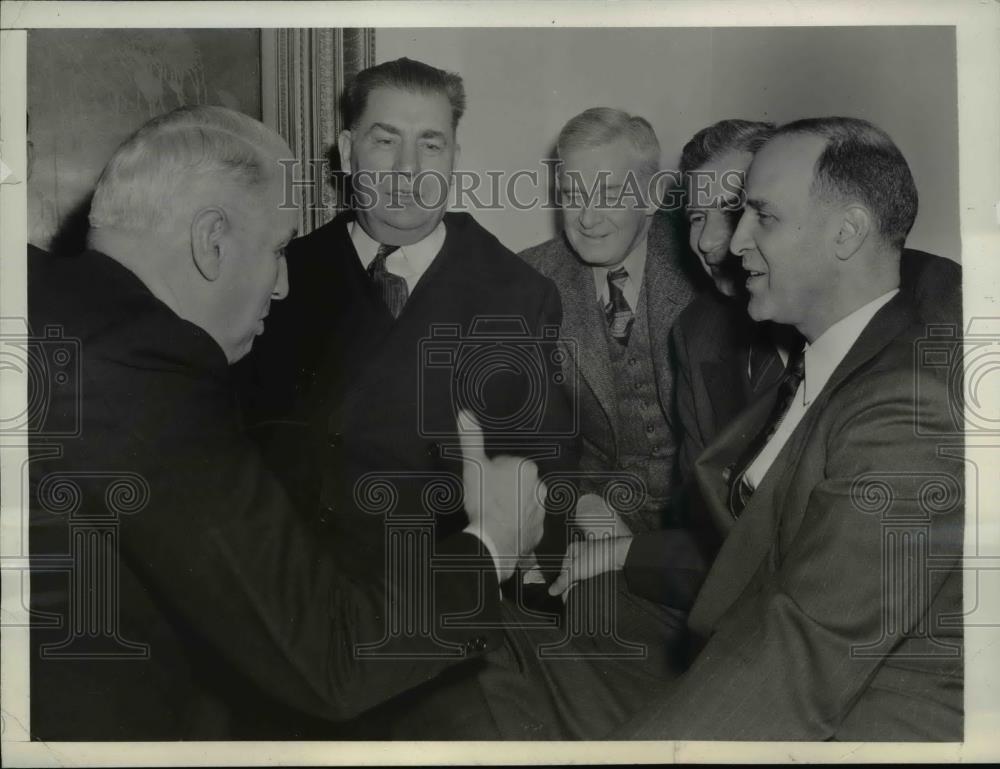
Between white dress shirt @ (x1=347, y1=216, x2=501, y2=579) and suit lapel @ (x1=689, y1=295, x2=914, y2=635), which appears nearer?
suit lapel @ (x1=689, y1=295, x2=914, y2=635)

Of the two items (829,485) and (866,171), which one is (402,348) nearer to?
(829,485)

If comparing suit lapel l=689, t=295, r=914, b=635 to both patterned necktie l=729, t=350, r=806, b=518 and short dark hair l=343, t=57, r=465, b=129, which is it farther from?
short dark hair l=343, t=57, r=465, b=129

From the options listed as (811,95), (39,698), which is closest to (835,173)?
(811,95)

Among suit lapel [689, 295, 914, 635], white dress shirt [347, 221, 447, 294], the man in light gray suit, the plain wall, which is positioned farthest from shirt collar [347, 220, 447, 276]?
suit lapel [689, 295, 914, 635]

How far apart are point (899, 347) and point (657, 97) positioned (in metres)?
0.91

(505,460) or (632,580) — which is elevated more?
(505,460)

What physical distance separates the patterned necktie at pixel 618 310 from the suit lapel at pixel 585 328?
1.0 inches

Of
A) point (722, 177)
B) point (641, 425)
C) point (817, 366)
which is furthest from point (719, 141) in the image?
point (641, 425)

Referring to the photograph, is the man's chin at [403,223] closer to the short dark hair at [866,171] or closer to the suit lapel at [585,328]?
the suit lapel at [585,328]

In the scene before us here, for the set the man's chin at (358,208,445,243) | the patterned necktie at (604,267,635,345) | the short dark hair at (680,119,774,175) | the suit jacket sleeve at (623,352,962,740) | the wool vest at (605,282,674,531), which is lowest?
the suit jacket sleeve at (623,352,962,740)

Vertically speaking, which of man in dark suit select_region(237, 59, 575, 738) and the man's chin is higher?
the man's chin

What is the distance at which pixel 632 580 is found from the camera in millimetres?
2551

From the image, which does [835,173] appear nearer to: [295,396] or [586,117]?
[586,117]

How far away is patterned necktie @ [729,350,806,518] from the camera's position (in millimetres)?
2502
